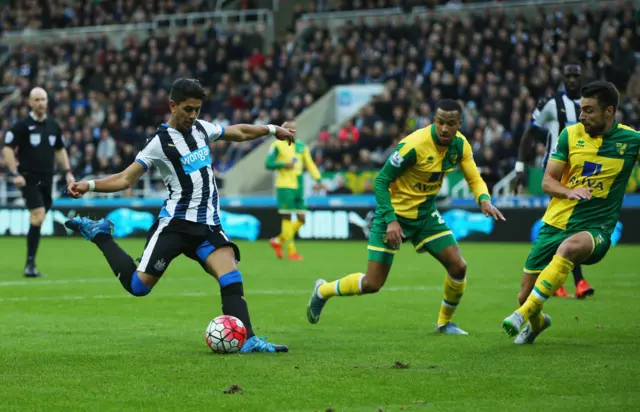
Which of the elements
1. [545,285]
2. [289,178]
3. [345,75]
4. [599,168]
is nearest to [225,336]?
[545,285]

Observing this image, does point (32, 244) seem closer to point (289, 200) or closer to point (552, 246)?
point (289, 200)

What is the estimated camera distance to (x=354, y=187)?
2469 cm

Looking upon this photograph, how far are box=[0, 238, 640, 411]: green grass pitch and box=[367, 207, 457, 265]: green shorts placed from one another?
0.68 m

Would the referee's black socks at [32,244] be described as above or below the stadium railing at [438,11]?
below

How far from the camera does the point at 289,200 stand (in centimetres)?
1891

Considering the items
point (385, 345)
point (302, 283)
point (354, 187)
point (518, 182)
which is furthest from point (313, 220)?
point (385, 345)

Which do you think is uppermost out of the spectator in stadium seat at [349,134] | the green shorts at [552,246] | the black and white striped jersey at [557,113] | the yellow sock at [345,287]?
the black and white striped jersey at [557,113]

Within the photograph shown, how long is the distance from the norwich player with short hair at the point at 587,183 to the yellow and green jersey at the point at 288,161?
1061 centimetres

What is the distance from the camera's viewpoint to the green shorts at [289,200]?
18922 millimetres

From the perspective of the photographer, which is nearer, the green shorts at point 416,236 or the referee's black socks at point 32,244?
the green shorts at point 416,236

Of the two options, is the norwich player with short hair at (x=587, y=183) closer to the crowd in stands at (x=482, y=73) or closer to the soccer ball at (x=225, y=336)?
the soccer ball at (x=225, y=336)

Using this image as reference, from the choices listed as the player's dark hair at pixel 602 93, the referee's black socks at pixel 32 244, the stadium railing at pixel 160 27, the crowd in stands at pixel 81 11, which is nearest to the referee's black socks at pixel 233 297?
the player's dark hair at pixel 602 93

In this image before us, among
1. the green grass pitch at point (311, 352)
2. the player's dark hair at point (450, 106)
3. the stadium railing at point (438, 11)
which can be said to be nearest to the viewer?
the green grass pitch at point (311, 352)

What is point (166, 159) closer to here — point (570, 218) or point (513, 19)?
point (570, 218)
